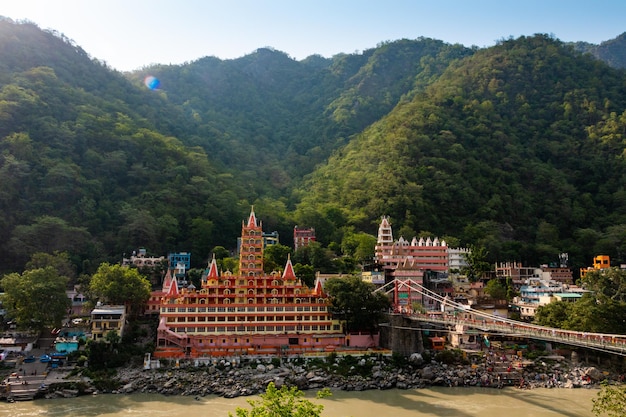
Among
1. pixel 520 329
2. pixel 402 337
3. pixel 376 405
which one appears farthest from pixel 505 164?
pixel 376 405

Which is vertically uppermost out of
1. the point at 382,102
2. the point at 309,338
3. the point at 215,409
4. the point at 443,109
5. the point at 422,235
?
the point at 382,102

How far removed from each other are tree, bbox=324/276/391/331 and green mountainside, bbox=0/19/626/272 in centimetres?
1782

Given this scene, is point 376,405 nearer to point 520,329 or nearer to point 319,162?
point 520,329

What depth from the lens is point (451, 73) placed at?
341ft

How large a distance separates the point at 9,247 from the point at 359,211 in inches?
1380

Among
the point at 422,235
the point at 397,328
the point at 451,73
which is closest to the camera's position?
the point at 397,328

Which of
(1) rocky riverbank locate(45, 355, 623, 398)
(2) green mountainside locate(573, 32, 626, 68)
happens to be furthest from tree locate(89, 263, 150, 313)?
(2) green mountainside locate(573, 32, 626, 68)

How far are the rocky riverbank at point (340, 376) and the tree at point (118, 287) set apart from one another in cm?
744

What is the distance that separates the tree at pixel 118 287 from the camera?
40250mm

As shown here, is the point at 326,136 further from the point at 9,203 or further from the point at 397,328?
the point at 397,328

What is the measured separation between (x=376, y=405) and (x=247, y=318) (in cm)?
1262

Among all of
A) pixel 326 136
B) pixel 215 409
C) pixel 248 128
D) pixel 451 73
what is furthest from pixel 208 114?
pixel 215 409

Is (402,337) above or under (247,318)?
under

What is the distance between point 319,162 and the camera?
95875 mm
